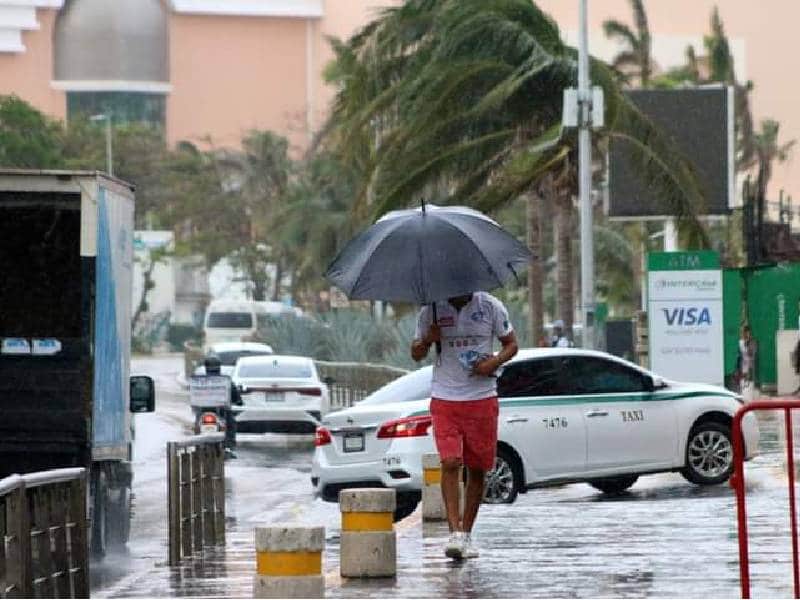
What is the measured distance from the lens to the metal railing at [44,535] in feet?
32.1

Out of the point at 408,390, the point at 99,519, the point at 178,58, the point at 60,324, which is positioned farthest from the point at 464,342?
the point at 178,58

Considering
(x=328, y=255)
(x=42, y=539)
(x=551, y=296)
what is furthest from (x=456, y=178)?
(x=551, y=296)

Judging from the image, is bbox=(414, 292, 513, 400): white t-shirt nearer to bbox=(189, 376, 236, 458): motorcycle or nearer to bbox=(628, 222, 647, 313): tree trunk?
bbox=(189, 376, 236, 458): motorcycle

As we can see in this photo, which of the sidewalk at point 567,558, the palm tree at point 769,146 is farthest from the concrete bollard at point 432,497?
the palm tree at point 769,146

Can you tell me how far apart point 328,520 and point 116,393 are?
10.9 feet

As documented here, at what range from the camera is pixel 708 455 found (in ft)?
69.1

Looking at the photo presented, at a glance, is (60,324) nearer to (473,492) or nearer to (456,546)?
(456,546)

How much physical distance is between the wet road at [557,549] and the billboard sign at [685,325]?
6512 millimetres

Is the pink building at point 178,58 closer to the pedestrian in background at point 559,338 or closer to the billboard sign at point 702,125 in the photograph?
the billboard sign at point 702,125

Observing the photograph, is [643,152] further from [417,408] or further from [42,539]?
[42,539]

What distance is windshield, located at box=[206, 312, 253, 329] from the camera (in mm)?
68562

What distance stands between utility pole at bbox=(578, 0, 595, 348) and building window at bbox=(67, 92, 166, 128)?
3584 inches

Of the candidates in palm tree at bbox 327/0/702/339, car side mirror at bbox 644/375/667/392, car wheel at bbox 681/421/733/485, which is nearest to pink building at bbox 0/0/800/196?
palm tree at bbox 327/0/702/339

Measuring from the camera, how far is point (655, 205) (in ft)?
127
